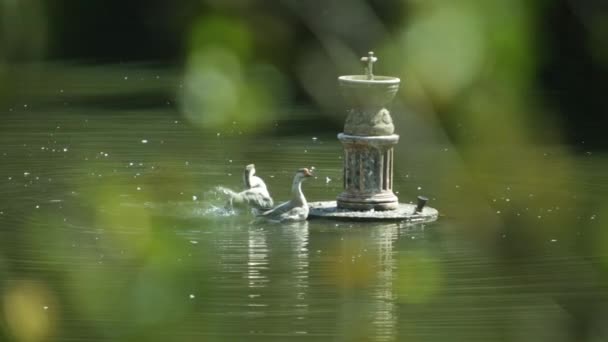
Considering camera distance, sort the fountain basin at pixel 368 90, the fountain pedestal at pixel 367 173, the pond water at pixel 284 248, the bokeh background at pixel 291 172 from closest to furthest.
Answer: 1. the bokeh background at pixel 291 172
2. the pond water at pixel 284 248
3. the fountain basin at pixel 368 90
4. the fountain pedestal at pixel 367 173

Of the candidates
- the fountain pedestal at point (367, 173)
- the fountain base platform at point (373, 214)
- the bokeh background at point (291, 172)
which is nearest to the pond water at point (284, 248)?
the bokeh background at point (291, 172)

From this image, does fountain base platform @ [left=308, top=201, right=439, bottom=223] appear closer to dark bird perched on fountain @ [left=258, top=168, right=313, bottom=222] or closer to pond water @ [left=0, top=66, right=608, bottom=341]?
pond water @ [left=0, top=66, right=608, bottom=341]

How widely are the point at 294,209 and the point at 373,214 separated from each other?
731 mm

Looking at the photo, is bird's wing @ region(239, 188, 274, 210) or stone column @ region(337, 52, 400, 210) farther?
bird's wing @ region(239, 188, 274, 210)

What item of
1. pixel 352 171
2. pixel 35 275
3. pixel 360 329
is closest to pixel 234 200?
pixel 352 171

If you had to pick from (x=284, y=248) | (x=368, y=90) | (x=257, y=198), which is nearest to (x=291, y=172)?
(x=257, y=198)

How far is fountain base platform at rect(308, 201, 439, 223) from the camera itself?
534 inches

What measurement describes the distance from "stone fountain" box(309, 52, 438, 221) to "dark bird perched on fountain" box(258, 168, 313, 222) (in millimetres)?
310

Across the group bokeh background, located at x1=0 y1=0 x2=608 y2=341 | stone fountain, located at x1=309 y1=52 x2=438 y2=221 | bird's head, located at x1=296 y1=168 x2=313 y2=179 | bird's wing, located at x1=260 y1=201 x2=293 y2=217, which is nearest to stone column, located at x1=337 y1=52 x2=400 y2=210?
stone fountain, located at x1=309 y1=52 x2=438 y2=221

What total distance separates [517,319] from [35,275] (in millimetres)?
3488

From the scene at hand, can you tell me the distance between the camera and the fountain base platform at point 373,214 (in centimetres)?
1356

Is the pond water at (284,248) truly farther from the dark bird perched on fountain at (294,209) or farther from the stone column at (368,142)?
the stone column at (368,142)

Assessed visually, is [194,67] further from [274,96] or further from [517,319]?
[517,319]

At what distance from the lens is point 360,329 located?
9.59 meters
